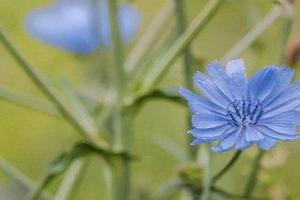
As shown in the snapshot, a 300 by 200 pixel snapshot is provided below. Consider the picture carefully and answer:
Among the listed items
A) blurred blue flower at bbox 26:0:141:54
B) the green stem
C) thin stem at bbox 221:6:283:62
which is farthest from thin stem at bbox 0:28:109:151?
blurred blue flower at bbox 26:0:141:54

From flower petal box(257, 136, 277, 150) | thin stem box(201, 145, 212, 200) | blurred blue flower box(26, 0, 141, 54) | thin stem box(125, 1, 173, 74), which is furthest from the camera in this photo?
blurred blue flower box(26, 0, 141, 54)

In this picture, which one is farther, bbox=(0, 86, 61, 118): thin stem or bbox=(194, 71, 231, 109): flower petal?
bbox=(0, 86, 61, 118): thin stem

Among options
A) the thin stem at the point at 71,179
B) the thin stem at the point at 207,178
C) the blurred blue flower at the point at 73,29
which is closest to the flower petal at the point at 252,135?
the thin stem at the point at 207,178

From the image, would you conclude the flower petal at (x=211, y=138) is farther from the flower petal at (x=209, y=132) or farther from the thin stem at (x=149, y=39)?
the thin stem at (x=149, y=39)

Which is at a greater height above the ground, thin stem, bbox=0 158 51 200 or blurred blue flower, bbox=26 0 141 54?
thin stem, bbox=0 158 51 200

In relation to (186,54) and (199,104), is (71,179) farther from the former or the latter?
(199,104)

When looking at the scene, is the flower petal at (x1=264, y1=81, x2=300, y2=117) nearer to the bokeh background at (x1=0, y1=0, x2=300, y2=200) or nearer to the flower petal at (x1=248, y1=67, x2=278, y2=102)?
the flower petal at (x1=248, y1=67, x2=278, y2=102)

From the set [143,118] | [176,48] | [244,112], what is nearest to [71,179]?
[176,48]
